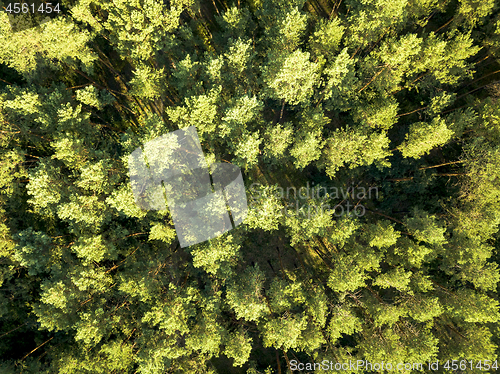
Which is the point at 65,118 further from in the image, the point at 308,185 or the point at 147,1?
the point at 308,185

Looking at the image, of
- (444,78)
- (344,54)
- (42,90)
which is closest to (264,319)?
(344,54)

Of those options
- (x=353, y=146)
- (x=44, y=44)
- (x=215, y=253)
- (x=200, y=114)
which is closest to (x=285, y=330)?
(x=215, y=253)

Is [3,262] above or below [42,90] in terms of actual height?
below

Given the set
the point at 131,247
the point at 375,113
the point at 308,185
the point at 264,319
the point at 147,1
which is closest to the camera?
the point at 147,1

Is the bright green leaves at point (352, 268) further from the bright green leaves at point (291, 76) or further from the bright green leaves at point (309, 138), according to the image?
the bright green leaves at point (291, 76)

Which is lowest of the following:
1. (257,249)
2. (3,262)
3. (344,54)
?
(257,249)

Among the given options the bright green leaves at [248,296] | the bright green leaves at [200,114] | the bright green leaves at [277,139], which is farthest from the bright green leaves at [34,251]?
the bright green leaves at [277,139]

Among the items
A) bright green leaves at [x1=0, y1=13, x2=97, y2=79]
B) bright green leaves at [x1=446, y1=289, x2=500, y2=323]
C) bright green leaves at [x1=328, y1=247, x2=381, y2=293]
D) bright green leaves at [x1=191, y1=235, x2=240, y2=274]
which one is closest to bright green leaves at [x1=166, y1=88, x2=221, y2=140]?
bright green leaves at [x1=191, y1=235, x2=240, y2=274]
